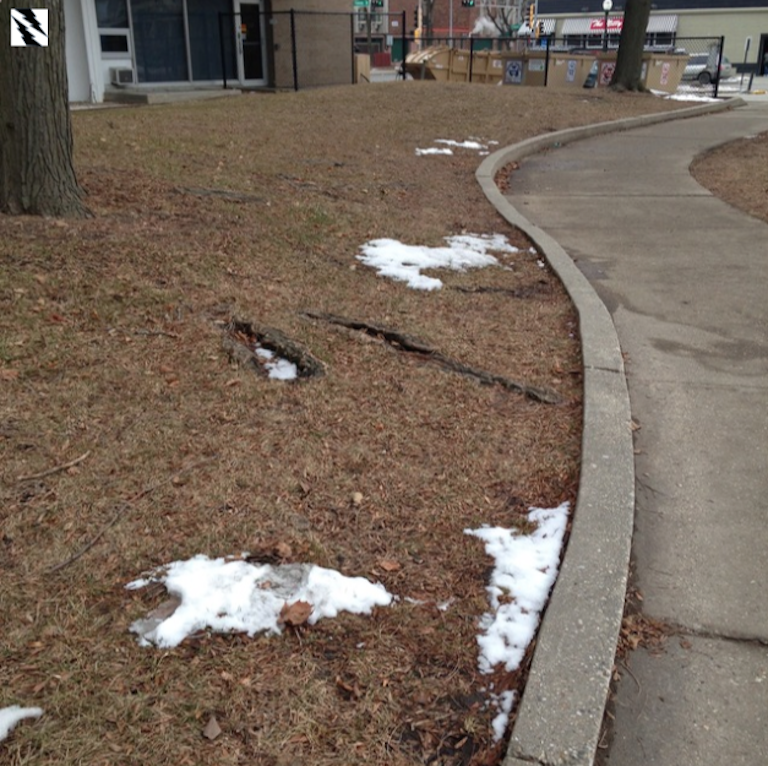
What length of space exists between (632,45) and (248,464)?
21456 millimetres

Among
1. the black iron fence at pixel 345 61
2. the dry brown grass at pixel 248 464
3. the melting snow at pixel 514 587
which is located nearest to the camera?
the dry brown grass at pixel 248 464

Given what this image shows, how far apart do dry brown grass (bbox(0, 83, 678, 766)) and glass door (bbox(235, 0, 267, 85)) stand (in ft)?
49.9

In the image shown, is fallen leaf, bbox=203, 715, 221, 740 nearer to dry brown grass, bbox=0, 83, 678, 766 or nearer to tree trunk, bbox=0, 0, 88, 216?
dry brown grass, bbox=0, 83, 678, 766

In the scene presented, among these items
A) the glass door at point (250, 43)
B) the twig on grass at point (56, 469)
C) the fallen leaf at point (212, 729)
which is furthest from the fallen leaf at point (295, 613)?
the glass door at point (250, 43)

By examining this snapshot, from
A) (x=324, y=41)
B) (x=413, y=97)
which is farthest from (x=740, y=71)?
(x=413, y=97)

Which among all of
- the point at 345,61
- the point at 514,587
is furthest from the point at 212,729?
the point at 345,61

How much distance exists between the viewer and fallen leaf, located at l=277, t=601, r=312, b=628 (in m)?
2.65

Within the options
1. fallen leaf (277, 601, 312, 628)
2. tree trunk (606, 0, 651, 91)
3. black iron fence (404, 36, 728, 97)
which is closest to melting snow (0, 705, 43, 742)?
fallen leaf (277, 601, 312, 628)

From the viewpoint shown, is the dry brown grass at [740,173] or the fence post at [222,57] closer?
the dry brown grass at [740,173]

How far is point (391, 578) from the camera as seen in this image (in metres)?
2.93

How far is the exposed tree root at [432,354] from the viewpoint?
448 cm

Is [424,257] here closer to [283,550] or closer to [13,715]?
[283,550]

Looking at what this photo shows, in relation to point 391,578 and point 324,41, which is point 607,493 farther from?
point 324,41

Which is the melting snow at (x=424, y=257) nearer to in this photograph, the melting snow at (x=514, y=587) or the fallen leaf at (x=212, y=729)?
the melting snow at (x=514, y=587)
